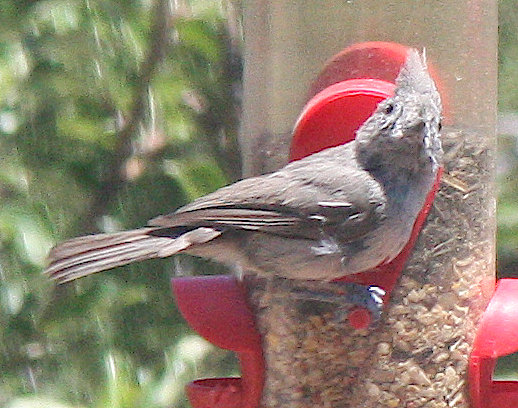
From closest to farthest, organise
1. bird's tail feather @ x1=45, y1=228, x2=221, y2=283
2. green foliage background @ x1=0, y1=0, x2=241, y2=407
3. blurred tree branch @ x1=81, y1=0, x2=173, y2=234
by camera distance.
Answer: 1. bird's tail feather @ x1=45, y1=228, x2=221, y2=283
2. green foliage background @ x1=0, y1=0, x2=241, y2=407
3. blurred tree branch @ x1=81, y1=0, x2=173, y2=234

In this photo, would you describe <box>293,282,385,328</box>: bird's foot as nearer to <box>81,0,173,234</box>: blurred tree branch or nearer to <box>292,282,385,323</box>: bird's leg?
<box>292,282,385,323</box>: bird's leg

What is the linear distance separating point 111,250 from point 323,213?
0.62 m

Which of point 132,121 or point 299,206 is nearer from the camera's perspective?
point 299,206

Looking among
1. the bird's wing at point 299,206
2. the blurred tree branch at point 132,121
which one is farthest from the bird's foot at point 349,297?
the blurred tree branch at point 132,121

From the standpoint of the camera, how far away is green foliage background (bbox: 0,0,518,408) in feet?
15.2

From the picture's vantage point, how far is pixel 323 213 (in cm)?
371

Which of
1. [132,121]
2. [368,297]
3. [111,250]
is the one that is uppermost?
[132,121]

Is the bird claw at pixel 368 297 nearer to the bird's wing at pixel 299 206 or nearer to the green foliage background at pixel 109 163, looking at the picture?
the bird's wing at pixel 299 206

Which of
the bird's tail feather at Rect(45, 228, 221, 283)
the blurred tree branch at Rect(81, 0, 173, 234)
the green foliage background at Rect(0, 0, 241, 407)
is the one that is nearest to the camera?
the bird's tail feather at Rect(45, 228, 221, 283)

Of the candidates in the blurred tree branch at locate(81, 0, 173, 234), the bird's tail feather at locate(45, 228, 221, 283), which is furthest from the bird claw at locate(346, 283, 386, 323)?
the blurred tree branch at locate(81, 0, 173, 234)

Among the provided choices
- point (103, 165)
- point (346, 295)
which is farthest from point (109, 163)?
point (346, 295)

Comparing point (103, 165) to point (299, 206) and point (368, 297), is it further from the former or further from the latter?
point (368, 297)

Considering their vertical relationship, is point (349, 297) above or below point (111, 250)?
below

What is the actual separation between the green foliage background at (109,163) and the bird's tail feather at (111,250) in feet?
3.06
